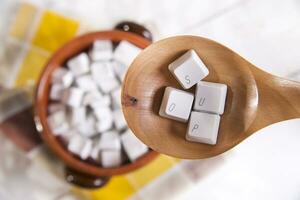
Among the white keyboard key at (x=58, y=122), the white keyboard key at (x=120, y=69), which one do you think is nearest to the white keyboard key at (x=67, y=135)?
the white keyboard key at (x=58, y=122)

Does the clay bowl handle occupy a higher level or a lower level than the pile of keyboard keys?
lower

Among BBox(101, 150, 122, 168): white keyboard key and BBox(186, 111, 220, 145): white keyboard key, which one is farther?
BBox(101, 150, 122, 168): white keyboard key

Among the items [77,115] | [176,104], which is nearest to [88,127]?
[77,115]

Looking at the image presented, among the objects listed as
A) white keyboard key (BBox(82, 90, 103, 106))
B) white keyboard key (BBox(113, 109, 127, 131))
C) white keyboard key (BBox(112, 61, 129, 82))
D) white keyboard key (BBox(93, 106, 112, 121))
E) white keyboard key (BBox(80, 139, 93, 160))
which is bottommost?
white keyboard key (BBox(80, 139, 93, 160))

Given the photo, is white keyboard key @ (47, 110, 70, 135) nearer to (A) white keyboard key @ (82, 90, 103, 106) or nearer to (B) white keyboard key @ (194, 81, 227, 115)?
(A) white keyboard key @ (82, 90, 103, 106)

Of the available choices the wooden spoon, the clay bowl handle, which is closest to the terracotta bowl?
the clay bowl handle
